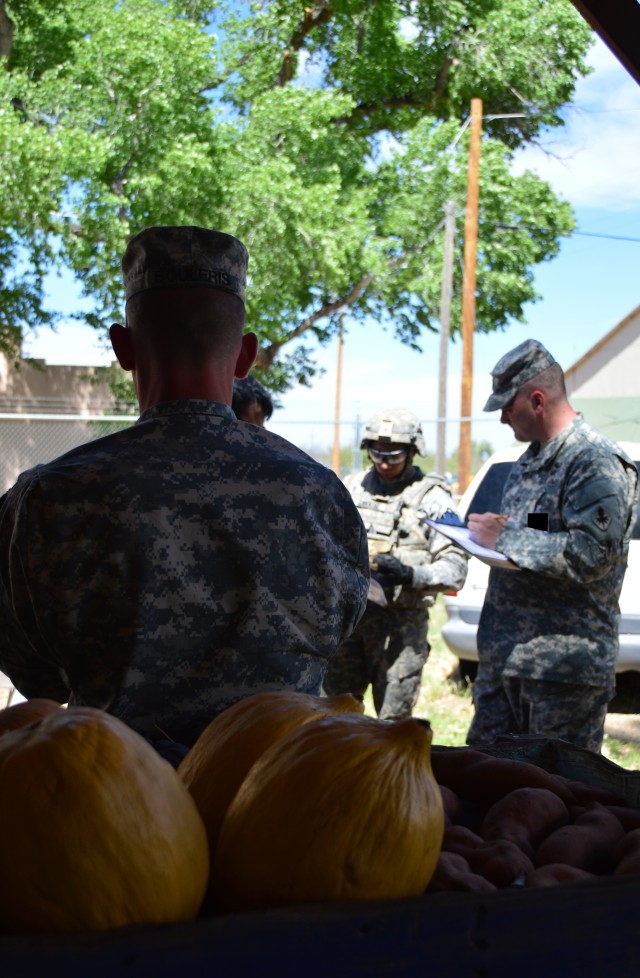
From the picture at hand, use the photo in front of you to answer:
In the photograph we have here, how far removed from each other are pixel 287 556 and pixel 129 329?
0.49 meters

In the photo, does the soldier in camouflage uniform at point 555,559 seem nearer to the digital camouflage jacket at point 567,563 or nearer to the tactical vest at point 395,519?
the digital camouflage jacket at point 567,563

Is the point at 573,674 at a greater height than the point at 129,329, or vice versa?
the point at 129,329

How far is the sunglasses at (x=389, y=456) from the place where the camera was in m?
5.26

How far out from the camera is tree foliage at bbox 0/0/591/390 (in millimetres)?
15742

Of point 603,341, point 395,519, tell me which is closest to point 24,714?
point 395,519

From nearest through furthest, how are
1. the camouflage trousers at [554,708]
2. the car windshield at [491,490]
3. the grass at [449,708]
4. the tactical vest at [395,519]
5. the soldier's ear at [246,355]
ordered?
the soldier's ear at [246,355]
the camouflage trousers at [554,708]
the tactical vest at [395,519]
the grass at [449,708]
the car windshield at [491,490]

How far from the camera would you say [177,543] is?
1.61m

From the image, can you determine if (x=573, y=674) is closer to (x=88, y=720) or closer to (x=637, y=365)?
(x=88, y=720)

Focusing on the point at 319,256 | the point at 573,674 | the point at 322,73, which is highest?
the point at 322,73

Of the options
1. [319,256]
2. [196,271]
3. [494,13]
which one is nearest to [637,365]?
[494,13]

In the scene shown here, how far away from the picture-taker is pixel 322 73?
74.6 feet

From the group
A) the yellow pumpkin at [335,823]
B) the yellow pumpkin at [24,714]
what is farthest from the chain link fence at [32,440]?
the yellow pumpkin at [335,823]

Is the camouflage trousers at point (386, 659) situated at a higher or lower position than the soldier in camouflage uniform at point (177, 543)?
lower

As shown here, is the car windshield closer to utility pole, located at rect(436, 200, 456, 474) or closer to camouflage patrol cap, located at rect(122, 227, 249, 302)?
camouflage patrol cap, located at rect(122, 227, 249, 302)
